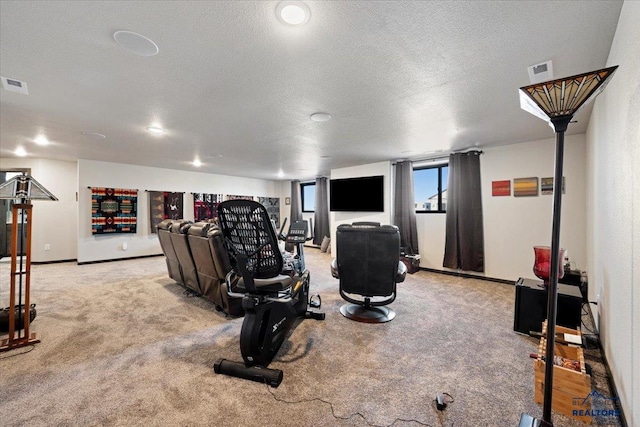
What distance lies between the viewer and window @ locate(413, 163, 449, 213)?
521 centimetres

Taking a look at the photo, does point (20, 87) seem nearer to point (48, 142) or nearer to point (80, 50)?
point (80, 50)

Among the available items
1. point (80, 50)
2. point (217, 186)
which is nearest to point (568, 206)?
point (80, 50)

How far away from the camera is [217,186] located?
7.73 m

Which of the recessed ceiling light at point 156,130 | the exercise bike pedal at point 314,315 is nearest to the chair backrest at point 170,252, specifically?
the recessed ceiling light at point 156,130

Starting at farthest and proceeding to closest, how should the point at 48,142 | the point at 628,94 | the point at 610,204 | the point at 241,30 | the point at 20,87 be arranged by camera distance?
the point at 48,142
the point at 20,87
the point at 610,204
the point at 241,30
the point at 628,94

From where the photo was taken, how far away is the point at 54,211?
18.6ft

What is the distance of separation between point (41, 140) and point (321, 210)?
606cm

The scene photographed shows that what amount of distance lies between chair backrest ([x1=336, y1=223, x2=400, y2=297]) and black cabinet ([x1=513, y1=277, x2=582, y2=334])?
48.1 inches

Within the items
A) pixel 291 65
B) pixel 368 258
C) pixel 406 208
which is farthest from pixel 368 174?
pixel 291 65

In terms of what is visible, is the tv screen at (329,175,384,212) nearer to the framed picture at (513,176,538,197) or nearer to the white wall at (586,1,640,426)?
the framed picture at (513,176,538,197)

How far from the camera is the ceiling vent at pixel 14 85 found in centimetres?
216

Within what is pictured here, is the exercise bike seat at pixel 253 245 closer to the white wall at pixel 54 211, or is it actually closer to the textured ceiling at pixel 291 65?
the textured ceiling at pixel 291 65

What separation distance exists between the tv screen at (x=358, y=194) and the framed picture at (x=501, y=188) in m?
2.05

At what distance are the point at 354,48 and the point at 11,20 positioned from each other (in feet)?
6.65
